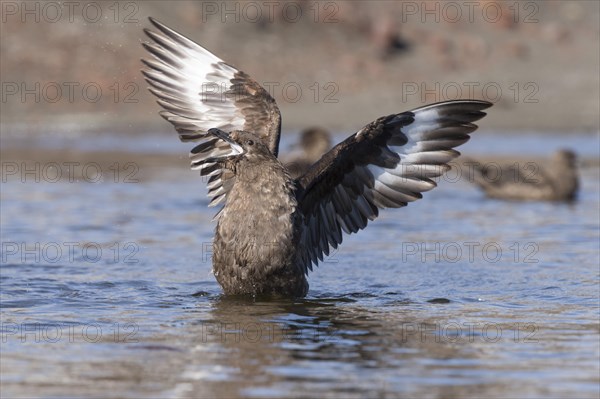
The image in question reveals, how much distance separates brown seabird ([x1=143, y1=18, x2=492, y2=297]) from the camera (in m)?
7.45

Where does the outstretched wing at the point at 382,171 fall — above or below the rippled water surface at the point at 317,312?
above

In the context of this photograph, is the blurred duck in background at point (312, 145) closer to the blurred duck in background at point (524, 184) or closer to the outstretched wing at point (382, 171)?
the blurred duck in background at point (524, 184)

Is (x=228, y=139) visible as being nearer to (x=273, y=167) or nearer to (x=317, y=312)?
(x=273, y=167)

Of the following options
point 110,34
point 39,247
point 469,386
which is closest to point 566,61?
point 110,34

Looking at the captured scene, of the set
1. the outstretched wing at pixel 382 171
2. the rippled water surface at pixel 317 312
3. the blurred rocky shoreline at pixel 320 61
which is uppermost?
the blurred rocky shoreline at pixel 320 61

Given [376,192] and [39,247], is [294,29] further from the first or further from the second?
[376,192]

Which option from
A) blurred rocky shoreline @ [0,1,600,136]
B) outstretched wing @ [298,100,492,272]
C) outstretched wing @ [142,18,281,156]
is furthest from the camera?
blurred rocky shoreline @ [0,1,600,136]

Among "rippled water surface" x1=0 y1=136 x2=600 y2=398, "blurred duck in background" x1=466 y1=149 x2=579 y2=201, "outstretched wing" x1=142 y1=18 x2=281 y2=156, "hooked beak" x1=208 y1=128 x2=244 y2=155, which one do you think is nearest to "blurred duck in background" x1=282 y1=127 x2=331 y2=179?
"blurred duck in background" x1=466 y1=149 x2=579 y2=201

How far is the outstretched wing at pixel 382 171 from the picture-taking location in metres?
7.84

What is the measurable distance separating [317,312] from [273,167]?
0.98m

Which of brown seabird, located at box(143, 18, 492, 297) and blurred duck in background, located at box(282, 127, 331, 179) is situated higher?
blurred duck in background, located at box(282, 127, 331, 179)

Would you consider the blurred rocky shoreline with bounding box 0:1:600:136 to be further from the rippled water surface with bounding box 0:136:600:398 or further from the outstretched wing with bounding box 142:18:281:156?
the outstretched wing with bounding box 142:18:281:156

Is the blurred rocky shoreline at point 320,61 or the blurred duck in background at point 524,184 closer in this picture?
the blurred duck in background at point 524,184

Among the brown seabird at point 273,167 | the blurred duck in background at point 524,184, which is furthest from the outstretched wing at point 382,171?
the blurred duck in background at point 524,184
